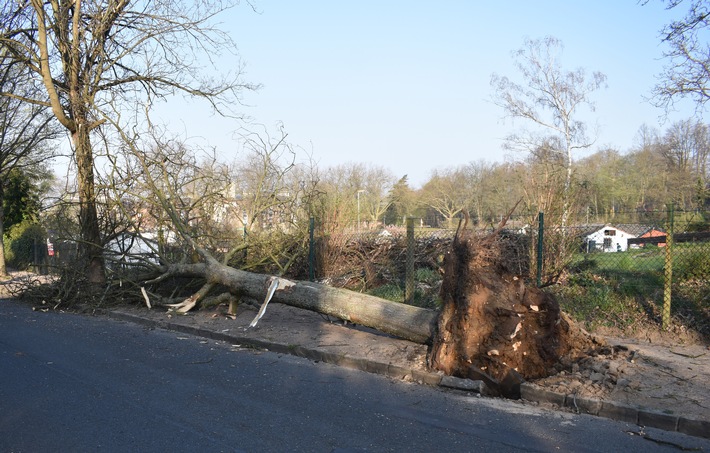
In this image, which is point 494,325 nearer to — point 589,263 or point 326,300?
point 326,300

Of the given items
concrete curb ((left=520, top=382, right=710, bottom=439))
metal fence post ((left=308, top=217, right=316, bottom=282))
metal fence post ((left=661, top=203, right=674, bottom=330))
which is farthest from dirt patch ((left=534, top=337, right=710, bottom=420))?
metal fence post ((left=308, top=217, right=316, bottom=282))

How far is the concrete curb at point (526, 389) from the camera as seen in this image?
5.03m

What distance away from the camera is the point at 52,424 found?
502 cm

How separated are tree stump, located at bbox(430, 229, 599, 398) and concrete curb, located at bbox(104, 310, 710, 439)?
0.72 ft

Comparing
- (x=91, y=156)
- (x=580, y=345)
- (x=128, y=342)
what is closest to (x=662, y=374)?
(x=580, y=345)

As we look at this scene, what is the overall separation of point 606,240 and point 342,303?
5105mm

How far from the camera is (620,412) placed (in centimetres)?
532

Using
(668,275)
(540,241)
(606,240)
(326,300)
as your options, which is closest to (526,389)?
(668,275)

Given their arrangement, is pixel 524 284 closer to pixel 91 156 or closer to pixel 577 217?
pixel 577 217

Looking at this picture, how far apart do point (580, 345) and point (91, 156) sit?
1151 centimetres

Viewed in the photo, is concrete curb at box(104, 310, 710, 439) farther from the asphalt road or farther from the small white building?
the small white building

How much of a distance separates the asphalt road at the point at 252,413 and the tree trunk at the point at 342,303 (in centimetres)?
101

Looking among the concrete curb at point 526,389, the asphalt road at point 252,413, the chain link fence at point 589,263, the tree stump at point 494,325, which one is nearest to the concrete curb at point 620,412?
the concrete curb at point 526,389

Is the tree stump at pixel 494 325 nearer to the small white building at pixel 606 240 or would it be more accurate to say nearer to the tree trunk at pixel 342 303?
the tree trunk at pixel 342 303
